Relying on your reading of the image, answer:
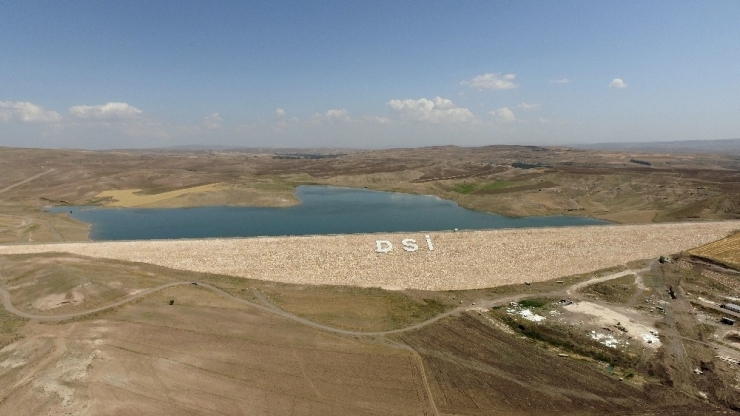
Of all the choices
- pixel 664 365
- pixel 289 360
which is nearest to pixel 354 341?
pixel 289 360

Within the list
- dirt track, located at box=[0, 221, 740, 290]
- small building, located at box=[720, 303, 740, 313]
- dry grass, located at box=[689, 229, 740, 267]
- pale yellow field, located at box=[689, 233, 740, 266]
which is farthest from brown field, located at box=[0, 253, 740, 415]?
pale yellow field, located at box=[689, 233, 740, 266]

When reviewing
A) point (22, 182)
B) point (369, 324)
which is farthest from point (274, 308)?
point (22, 182)

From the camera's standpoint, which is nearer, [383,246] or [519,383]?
[519,383]

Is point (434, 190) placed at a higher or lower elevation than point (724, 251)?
higher

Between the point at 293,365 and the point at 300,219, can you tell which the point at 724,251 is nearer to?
the point at 293,365

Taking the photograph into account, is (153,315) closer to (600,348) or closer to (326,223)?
(600,348)
